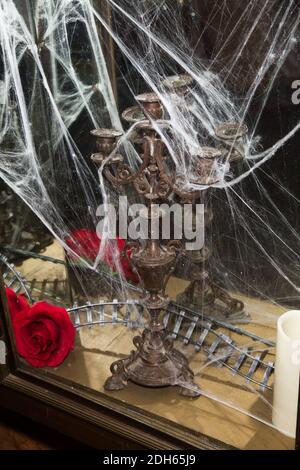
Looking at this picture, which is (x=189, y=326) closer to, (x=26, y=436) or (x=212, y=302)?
(x=212, y=302)

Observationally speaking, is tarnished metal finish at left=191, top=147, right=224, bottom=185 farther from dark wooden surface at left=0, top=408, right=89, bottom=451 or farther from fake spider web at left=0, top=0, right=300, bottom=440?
dark wooden surface at left=0, top=408, right=89, bottom=451

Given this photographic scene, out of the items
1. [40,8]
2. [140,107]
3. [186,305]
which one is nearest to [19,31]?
[40,8]

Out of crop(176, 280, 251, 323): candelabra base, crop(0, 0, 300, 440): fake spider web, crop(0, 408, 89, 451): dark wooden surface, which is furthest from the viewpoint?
crop(0, 408, 89, 451): dark wooden surface

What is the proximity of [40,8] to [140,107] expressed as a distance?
0.60ft

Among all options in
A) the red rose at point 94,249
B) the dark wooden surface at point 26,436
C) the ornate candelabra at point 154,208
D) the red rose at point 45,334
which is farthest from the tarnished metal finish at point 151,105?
the dark wooden surface at point 26,436

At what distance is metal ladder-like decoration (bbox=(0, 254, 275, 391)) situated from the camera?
31.7 inches

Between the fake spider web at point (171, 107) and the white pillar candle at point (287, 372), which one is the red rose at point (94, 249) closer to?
the fake spider web at point (171, 107)

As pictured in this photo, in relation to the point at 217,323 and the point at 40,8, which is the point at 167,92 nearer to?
the point at 40,8

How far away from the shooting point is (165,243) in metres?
0.79

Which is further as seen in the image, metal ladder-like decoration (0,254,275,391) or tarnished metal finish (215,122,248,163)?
metal ladder-like decoration (0,254,275,391)

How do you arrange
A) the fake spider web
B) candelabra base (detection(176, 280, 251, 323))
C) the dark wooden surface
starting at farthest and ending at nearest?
the dark wooden surface < candelabra base (detection(176, 280, 251, 323)) < the fake spider web

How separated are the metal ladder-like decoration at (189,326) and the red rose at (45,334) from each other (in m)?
0.04

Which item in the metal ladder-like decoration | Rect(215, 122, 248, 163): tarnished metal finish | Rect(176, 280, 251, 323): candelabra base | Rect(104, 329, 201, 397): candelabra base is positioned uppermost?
Rect(215, 122, 248, 163): tarnished metal finish

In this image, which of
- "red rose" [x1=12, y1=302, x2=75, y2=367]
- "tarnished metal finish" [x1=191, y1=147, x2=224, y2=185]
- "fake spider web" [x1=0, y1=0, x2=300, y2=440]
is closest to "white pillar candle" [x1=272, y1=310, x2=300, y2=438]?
"fake spider web" [x1=0, y1=0, x2=300, y2=440]
